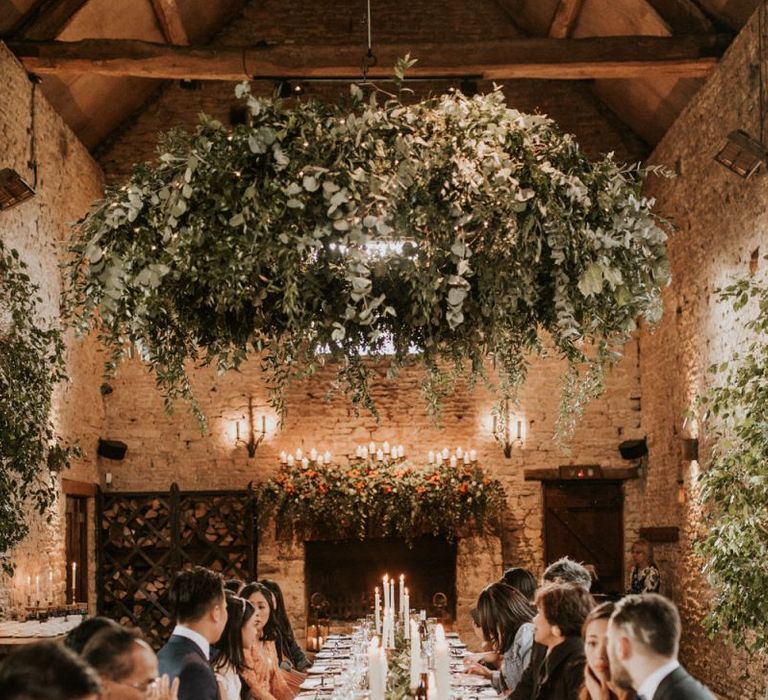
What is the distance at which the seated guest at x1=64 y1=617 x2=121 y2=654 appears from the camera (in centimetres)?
293

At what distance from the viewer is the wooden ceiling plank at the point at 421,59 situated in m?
9.27

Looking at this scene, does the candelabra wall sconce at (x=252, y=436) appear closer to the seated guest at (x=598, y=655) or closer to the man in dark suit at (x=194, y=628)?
Result: the man in dark suit at (x=194, y=628)

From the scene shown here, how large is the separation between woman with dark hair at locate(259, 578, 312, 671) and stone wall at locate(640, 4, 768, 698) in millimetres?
3291

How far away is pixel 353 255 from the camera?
10.6ft

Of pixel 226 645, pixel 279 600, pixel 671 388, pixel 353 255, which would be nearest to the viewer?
pixel 353 255

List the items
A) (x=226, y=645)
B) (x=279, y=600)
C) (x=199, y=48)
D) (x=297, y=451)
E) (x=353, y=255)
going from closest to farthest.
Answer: (x=353, y=255) < (x=226, y=645) < (x=279, y=600) < (x=199, y=48) < (x=297, y=451)

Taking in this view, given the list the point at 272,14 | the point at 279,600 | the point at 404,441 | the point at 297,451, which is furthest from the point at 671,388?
the point at 272,14

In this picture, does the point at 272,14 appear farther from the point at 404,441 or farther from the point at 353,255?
the point at 353,255

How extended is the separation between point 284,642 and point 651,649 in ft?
18.4

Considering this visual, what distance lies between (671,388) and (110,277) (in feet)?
27.6

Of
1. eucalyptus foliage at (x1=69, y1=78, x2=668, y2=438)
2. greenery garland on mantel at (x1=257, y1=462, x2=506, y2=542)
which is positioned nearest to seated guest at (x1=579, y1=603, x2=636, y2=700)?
eucalyptus foliage at (x1=69, y1=78, x2=668, y2=438)

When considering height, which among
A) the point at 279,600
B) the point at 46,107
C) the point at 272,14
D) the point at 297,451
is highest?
the point at 272,14

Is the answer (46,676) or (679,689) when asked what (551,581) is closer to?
(679,689)

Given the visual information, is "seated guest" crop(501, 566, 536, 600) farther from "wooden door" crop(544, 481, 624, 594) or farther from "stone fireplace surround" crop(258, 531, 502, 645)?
"wooden door" crop(544, 481, 624, 594)
